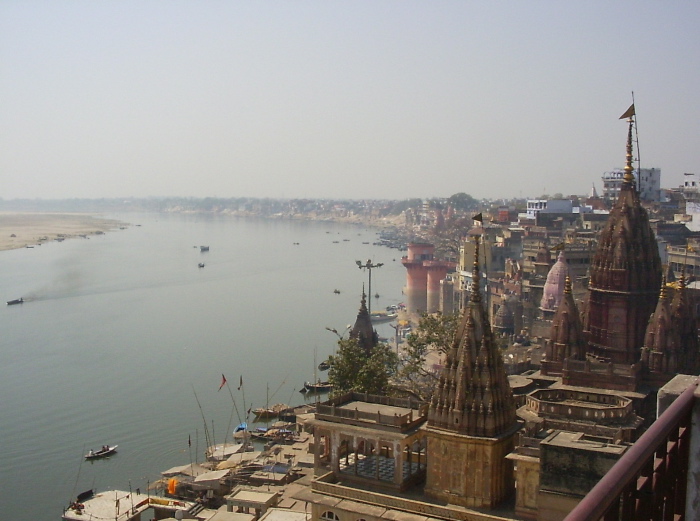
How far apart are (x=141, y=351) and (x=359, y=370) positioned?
21.5 m

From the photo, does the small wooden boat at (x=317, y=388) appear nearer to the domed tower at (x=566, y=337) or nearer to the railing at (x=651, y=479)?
the domed tower at (x=566, y=337)

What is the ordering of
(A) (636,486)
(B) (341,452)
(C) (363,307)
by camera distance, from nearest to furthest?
(A) (636,486) → (B) (341,452) → (C) (363,307)

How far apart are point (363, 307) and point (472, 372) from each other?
13.6 metres

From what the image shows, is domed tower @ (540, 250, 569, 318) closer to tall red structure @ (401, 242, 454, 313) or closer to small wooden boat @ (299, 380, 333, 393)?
small wooden boat @ (299, 380, 333, 393)

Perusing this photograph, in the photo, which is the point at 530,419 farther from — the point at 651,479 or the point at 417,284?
the point at 417,284

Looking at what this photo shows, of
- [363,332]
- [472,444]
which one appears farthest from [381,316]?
[472,444]

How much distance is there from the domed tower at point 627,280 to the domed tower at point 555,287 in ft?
30.2

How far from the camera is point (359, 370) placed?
20.1 metres

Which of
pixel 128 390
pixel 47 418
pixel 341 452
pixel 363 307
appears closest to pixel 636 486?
pixel 341 452

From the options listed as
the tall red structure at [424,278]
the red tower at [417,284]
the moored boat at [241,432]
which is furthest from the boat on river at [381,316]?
the moored boat at [241,432]

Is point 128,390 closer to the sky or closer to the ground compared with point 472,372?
closer to the ground

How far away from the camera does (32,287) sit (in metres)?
59.9

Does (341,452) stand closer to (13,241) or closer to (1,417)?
(1,417)

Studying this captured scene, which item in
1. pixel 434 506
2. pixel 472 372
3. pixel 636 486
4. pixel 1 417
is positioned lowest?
pixel 1 417
